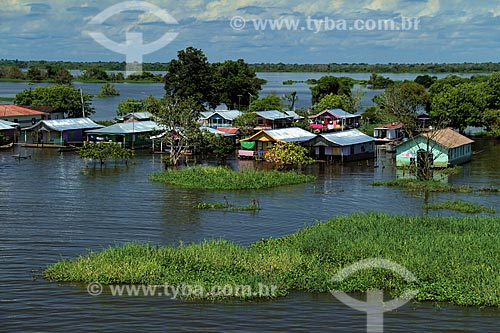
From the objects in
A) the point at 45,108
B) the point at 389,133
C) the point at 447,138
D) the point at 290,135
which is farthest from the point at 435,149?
the point at 45,108

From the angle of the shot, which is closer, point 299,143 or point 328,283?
point 328,283

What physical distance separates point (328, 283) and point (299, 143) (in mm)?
33852

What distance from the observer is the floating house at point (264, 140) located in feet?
183

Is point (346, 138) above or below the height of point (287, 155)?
above

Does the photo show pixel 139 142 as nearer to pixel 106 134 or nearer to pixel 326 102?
pixel 106 134

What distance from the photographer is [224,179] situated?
139 feet

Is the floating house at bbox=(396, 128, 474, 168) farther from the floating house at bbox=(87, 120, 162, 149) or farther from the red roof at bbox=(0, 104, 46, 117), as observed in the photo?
the red roof at bbox=(0, 104, 46, 117)

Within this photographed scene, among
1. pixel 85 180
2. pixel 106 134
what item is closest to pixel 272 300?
pixel 85 180

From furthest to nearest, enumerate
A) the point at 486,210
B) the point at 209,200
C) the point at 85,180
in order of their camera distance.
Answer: the point at 85,180 < the point at 209,200 < the point at 486,210

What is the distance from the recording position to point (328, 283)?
22.2 metres

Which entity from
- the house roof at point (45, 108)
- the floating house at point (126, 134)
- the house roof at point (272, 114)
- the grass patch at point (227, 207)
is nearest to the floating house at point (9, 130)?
the floating house at point (126, 134)

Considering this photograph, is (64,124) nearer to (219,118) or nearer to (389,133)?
(219,118)

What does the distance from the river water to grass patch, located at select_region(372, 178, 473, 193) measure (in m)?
1.23

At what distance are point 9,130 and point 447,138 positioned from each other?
37624 millimetres
